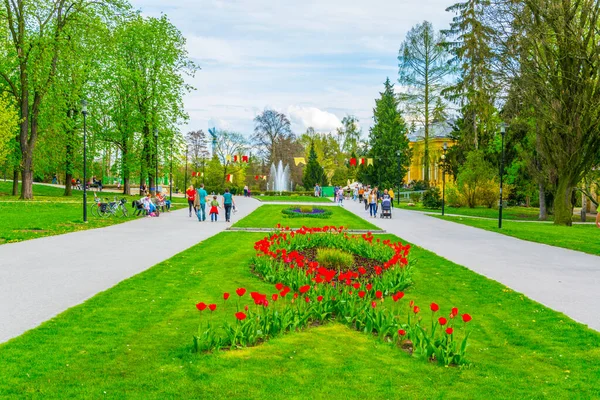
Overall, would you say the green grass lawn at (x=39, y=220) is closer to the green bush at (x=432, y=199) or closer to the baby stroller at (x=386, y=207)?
the baby stroller at (x=386, y=207)

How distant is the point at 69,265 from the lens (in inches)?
432

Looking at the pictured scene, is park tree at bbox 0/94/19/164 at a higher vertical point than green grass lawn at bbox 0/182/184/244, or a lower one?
higher

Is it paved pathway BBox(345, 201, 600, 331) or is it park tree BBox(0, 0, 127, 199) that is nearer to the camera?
paved pathway BBox(345, 201, 600, 331)

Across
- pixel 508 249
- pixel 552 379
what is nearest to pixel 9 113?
pixel 508 249

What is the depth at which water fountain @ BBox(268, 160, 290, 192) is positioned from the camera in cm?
7738

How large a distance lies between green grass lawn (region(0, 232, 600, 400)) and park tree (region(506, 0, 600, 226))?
1902 cm

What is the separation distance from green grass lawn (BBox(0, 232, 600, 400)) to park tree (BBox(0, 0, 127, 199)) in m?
29.9

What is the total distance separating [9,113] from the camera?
3472 centimetres

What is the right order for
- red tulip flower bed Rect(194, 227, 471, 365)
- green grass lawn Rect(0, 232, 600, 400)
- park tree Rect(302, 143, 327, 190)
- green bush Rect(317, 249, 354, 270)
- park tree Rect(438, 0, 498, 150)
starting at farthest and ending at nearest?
1. park tree Rect(302, 143, 327, 190)
2. park tree Rect(438, 0, 498, 150)
3. green bush Rect(317, 249, 354, 270)
4. red tulip flower bed Rect(194, 227, 471, 365)
5. green grass lawn Rect(0, 232, 600, 400)

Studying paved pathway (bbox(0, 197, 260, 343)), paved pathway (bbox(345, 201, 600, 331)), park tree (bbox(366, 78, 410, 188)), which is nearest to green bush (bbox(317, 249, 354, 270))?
paved pathway (bbox(345, 201, 600, 331))

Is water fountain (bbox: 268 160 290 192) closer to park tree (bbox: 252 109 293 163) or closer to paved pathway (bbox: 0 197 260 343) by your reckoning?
park tree (bbox: 252 109 293 163)

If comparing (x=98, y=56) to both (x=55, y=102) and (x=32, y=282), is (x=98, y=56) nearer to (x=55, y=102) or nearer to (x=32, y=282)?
(x=55, y=102)

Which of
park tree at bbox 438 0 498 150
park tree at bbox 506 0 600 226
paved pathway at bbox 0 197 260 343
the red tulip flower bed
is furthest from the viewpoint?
park tree at bbox 438 0 498 150

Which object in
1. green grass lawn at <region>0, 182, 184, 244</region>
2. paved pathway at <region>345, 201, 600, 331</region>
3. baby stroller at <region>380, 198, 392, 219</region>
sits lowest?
paved pathway at <region>345, 201, 600, 331</region>
